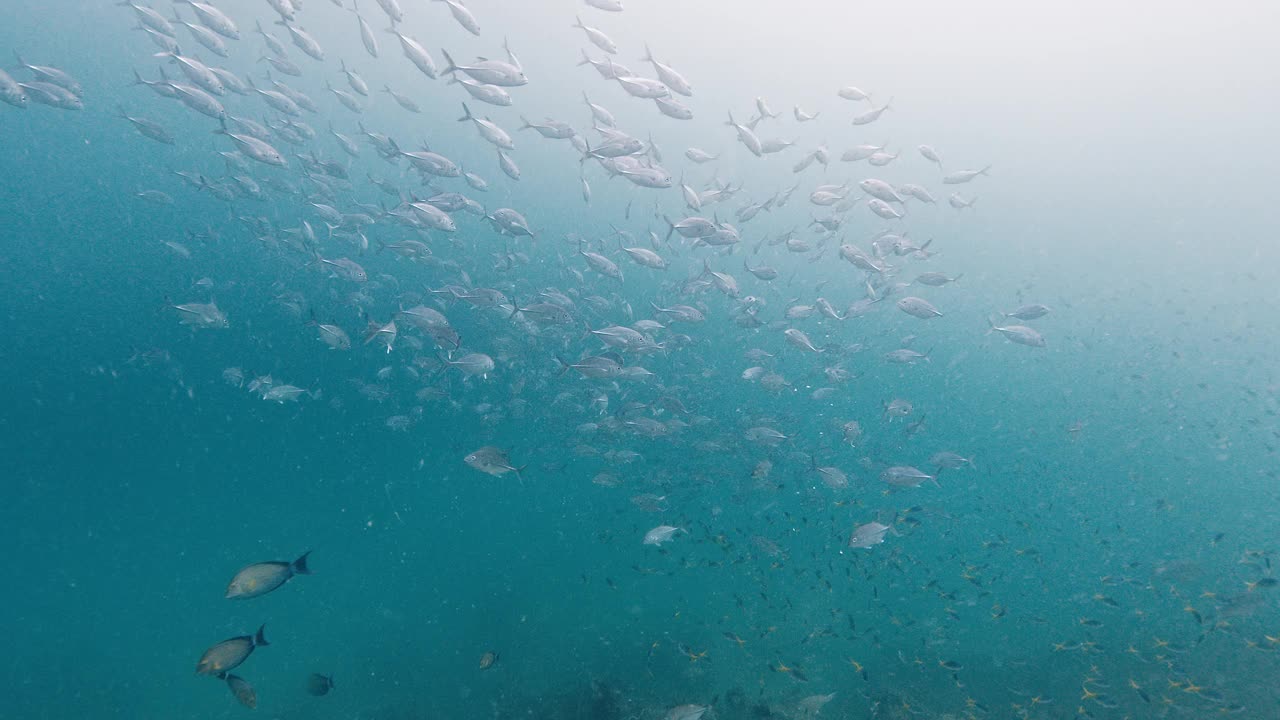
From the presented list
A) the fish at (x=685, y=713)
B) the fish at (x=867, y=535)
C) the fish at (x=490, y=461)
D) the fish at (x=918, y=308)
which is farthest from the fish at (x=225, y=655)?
the fish at (x=918, y=308)

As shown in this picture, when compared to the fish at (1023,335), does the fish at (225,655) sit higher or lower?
lower

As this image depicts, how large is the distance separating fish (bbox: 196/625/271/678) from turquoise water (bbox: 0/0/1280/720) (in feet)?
21.7

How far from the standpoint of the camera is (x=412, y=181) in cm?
3684

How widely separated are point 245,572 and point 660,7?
39085 mm

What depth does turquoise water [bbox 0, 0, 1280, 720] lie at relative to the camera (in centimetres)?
1220

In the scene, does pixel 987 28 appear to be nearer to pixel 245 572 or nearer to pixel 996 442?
pixel 996 442

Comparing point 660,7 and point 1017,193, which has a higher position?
point 660,7

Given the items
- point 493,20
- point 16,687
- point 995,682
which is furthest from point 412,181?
point 995,682

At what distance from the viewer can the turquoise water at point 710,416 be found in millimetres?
12195

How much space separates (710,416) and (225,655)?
676 inches

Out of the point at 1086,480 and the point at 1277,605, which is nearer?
the point at 1277,605

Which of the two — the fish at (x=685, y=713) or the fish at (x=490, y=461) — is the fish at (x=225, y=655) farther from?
the fish at (x=685, y=713)

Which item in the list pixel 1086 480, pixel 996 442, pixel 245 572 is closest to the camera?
pixel 245 572

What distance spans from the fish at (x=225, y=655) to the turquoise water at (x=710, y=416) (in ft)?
21.7
